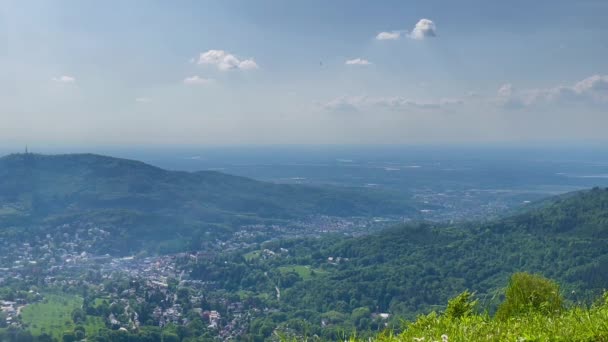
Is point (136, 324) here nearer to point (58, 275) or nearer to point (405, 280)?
point (58, 275)

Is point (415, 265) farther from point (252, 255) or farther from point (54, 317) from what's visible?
point (54, 317)

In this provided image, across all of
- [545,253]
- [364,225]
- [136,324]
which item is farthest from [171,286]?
[364,225]

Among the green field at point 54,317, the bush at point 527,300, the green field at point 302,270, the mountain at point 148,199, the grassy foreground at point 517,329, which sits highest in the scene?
the grassy foreground at point 517,329

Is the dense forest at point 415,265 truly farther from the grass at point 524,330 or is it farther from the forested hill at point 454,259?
the grass at point 524,330

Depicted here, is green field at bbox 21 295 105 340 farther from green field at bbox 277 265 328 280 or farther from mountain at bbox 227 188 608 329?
green field at bbox 277 265 328 280

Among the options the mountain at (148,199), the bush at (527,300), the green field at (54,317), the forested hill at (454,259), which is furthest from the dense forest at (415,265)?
the bush at (527,300)

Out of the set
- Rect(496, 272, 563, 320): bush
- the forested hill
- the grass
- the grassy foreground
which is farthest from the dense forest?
the grass
